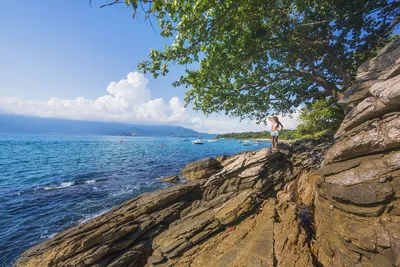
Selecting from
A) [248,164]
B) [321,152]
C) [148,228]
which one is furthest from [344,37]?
[148,228]

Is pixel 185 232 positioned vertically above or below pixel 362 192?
below

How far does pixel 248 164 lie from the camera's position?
1127 centimetres

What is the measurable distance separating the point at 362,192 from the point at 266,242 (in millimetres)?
3458

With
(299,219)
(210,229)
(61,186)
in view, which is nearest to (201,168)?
(210,229)

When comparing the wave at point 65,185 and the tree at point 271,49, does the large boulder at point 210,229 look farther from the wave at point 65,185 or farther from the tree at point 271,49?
the wave at point 65,185

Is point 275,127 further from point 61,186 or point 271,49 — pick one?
point 61,186

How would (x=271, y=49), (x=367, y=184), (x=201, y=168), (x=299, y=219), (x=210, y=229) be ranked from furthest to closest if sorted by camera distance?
(x=201, y=168), (x=271, y=49), (x=210, y=229), (x=299, y=219), (x=367, y=184)

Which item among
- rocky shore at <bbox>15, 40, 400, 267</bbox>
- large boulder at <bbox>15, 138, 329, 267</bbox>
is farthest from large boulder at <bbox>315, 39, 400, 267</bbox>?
large boulder at <bbox>15, 138, 329, 267</bbox>

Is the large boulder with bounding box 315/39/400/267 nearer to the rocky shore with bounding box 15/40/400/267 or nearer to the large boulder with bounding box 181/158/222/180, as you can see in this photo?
the rocky shore with bounding box 15/40/400/267

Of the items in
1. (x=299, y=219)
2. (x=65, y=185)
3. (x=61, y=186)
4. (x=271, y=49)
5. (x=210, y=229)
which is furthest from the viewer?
(x=65, y=185)

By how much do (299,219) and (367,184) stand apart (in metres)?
2.68

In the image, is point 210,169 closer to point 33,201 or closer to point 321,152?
point 321,152

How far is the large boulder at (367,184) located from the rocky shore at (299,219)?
0.03 metres

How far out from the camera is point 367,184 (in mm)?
5297
